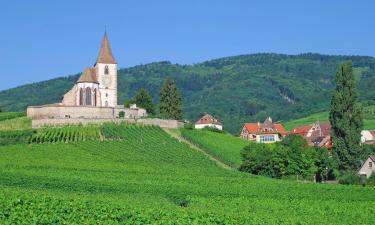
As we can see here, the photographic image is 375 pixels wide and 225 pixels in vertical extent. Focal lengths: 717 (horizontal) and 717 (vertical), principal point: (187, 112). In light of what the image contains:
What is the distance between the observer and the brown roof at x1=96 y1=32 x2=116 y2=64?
11031 cm

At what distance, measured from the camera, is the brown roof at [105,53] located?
11031 centimetres

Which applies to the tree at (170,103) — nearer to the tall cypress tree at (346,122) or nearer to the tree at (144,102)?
the tree at (144,102)

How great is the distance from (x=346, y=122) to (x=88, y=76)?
151 feet

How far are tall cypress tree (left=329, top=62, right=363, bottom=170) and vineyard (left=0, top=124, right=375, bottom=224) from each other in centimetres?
1108

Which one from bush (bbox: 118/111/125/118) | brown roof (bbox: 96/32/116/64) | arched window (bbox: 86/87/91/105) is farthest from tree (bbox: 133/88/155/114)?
bush (bbox: 118/111/125/118)

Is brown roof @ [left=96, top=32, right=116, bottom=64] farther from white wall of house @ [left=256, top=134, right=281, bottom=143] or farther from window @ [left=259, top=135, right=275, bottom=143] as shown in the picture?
window @ [left=259, top=135, right=275, bottom=143]

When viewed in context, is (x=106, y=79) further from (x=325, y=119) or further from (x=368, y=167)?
Result: (x=325, y=119)

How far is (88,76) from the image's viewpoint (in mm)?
107438

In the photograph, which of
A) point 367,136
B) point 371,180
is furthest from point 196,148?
point 367,136

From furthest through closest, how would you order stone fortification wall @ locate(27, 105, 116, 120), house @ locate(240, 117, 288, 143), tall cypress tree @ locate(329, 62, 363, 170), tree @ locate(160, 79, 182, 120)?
house @ locate(240, 117, 288, 143) < tree @ locate(160, 79, 182, 120) < stone fortification wall @ locate(27, 105, 116, 120) < tall cypress tree @ locate(329, 62, 363, 170)

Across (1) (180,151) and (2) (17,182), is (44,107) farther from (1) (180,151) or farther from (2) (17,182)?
(2) (17,182)

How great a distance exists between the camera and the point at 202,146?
9119cm

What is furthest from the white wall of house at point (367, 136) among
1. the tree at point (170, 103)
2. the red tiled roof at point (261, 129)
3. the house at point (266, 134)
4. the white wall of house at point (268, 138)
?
the tree at point (170, 103)

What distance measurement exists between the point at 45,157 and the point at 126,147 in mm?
12585
